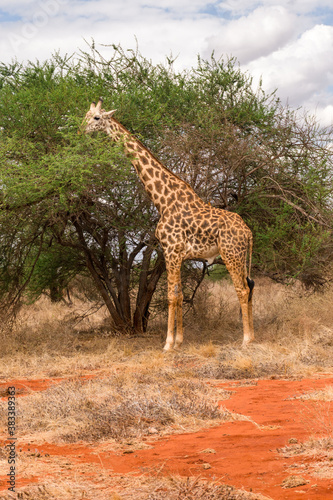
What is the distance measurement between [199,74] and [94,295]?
647 cm

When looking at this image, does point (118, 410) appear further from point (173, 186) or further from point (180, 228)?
point (173, 186)

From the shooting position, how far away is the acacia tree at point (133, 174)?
10.7 meters

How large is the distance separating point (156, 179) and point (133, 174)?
585mm

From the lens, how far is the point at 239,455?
4.44 m

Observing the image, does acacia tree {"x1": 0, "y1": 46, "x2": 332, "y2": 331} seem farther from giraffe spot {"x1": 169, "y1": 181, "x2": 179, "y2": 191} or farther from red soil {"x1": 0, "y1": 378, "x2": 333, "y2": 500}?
red soil {"x1": 0, "y1": 378, "x2": 333, "y2": 500}

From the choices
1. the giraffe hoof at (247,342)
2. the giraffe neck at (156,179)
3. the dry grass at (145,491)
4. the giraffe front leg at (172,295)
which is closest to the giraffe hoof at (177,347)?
the giraffe front leg at (172,295)

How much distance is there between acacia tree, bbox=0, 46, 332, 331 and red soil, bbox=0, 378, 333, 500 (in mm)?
5641

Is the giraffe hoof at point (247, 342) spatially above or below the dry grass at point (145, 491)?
above

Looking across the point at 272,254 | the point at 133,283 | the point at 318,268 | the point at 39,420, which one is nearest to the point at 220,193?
the point at 272,254

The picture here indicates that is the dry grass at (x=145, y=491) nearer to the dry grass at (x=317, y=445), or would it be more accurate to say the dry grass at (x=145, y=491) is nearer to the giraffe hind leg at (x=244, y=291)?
the dry grass at (x=317, y=445)

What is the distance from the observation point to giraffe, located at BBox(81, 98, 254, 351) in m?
10.6

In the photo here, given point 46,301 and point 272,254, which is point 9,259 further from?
point 46,301

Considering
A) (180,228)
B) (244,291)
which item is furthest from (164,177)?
(244,291)

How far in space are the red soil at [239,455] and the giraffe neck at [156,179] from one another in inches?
208
